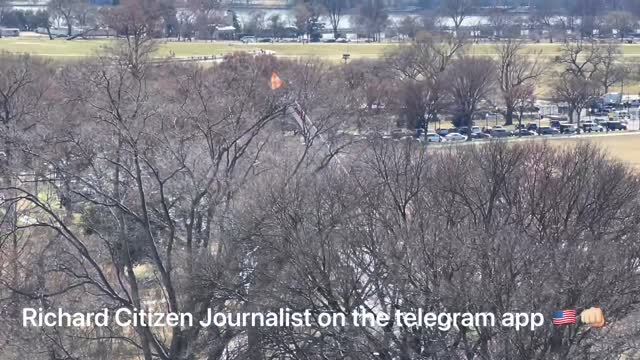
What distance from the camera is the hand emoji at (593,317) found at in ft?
32.2

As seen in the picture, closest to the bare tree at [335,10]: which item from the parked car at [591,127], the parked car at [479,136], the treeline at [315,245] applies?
the parked car at [591,127]

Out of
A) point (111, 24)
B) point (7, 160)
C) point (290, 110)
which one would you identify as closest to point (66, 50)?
point (111, 24)

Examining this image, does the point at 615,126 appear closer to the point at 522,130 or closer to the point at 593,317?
the point at 522,130

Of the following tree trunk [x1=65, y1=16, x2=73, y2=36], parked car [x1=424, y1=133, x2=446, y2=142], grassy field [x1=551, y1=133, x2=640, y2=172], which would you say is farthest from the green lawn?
grassy field [x1=551, y1=133, x2=640, y2=172]

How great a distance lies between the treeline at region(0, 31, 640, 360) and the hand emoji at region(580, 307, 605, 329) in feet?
0.34

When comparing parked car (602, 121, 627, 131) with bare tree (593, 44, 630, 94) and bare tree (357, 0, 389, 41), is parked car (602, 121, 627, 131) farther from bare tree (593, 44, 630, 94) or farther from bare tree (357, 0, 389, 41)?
bare tree (357, 0, 389, 41)

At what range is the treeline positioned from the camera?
10.1 meters

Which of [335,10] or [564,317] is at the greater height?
[335,10]

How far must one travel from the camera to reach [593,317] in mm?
9852

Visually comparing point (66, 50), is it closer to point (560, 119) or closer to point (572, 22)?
point (560, 119)

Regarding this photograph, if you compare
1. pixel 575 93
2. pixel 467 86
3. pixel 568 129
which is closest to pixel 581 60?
pixel 575 93

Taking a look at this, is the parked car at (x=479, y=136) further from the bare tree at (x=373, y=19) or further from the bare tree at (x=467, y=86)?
the bare tree at (x=373, y=19)

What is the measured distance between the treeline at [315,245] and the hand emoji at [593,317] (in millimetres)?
105

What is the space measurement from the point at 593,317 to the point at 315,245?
115 inches
